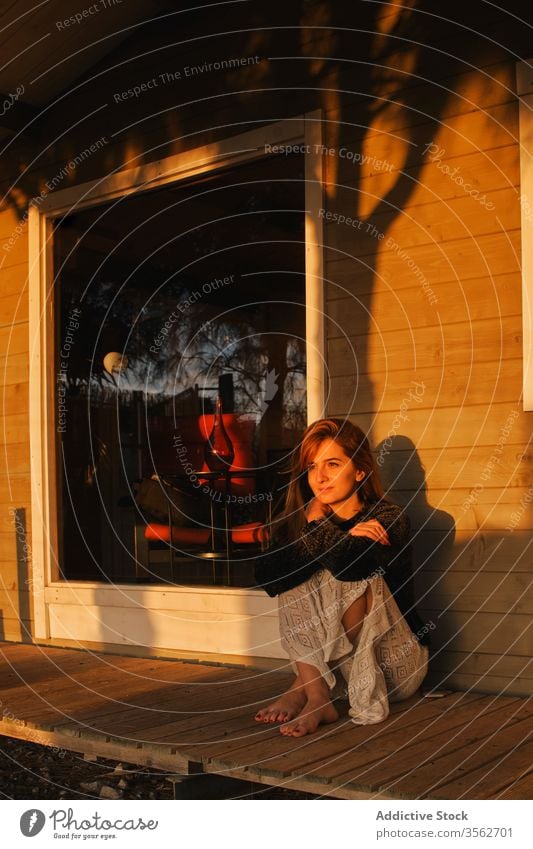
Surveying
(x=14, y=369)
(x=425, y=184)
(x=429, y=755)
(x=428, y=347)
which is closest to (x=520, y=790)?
(x=429, y=755)

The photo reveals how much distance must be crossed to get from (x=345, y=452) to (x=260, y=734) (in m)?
0.99

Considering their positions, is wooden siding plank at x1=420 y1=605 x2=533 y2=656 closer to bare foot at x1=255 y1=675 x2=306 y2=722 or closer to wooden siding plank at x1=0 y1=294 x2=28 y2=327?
bare foot at x1=255 y1=675 x2=306 y2=722

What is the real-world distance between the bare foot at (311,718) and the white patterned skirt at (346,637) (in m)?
0.07

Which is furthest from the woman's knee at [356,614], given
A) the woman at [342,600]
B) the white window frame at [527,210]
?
the white window frame at [527,210]

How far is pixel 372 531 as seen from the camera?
3.25 m

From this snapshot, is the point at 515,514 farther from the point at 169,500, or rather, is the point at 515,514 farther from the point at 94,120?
the point at 94,120

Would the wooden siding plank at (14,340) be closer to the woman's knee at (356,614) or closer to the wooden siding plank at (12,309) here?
the wooden siding plank at (12,309)

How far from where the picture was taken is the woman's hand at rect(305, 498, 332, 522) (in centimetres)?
340

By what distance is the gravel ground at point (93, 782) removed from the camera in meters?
2.91
